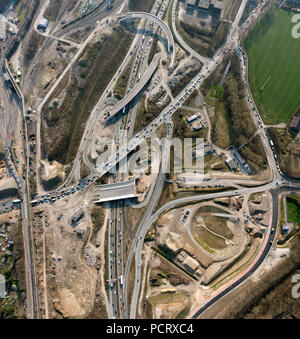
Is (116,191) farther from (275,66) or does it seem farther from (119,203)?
(275,66)

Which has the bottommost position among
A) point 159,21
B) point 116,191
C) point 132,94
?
point 116,191

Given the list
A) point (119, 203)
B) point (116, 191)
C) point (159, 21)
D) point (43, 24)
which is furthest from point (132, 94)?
point (43, 24)

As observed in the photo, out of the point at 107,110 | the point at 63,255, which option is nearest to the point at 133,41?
the point at 107,110

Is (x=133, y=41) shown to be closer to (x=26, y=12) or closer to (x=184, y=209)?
(x=26, y=12)

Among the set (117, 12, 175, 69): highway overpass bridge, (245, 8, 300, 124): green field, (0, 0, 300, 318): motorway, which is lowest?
(0, 0, 300, 318): motorway

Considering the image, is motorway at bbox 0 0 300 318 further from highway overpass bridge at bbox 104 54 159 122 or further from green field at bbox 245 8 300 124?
green field at bbox 245 8 300 124

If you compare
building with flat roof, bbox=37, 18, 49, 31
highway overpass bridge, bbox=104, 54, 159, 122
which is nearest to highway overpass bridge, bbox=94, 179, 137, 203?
highway overpass bridge, bbox=104, 54, 159, 122

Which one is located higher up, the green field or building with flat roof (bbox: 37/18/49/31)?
building with flat roof (bbox: 37/18/49/31)

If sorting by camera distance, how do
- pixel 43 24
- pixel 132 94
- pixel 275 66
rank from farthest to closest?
pixel 43 24
pixel 132 94
pixel 275 66
